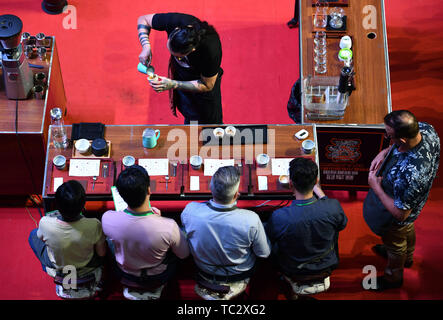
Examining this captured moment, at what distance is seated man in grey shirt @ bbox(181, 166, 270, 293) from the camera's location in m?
3.25

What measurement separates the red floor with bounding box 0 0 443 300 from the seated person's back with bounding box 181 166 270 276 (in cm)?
135

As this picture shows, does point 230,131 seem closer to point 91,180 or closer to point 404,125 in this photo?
point 91,180

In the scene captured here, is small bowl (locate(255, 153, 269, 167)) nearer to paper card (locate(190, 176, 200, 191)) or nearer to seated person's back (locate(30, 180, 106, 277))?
paper card (locate(190, 176, 200, 191))

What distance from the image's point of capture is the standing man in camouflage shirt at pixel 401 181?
11.1 feet

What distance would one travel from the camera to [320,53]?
4.65m

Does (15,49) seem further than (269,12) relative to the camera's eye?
No

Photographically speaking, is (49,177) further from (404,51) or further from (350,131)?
(404,51)

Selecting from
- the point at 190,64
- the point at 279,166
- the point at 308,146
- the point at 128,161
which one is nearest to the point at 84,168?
the point at 128,161

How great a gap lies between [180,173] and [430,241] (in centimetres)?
226

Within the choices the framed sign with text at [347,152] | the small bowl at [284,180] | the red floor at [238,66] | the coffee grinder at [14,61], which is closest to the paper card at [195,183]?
the small bowl at [284,180]

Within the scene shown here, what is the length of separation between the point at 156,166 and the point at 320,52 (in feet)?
5.99

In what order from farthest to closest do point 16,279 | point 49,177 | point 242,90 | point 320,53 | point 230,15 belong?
point 230,15 → point 242,90 → point 320,53 → point 16,279 → point 49,177

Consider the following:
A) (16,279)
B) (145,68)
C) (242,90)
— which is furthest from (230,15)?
(16,279)

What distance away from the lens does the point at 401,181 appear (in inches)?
135
